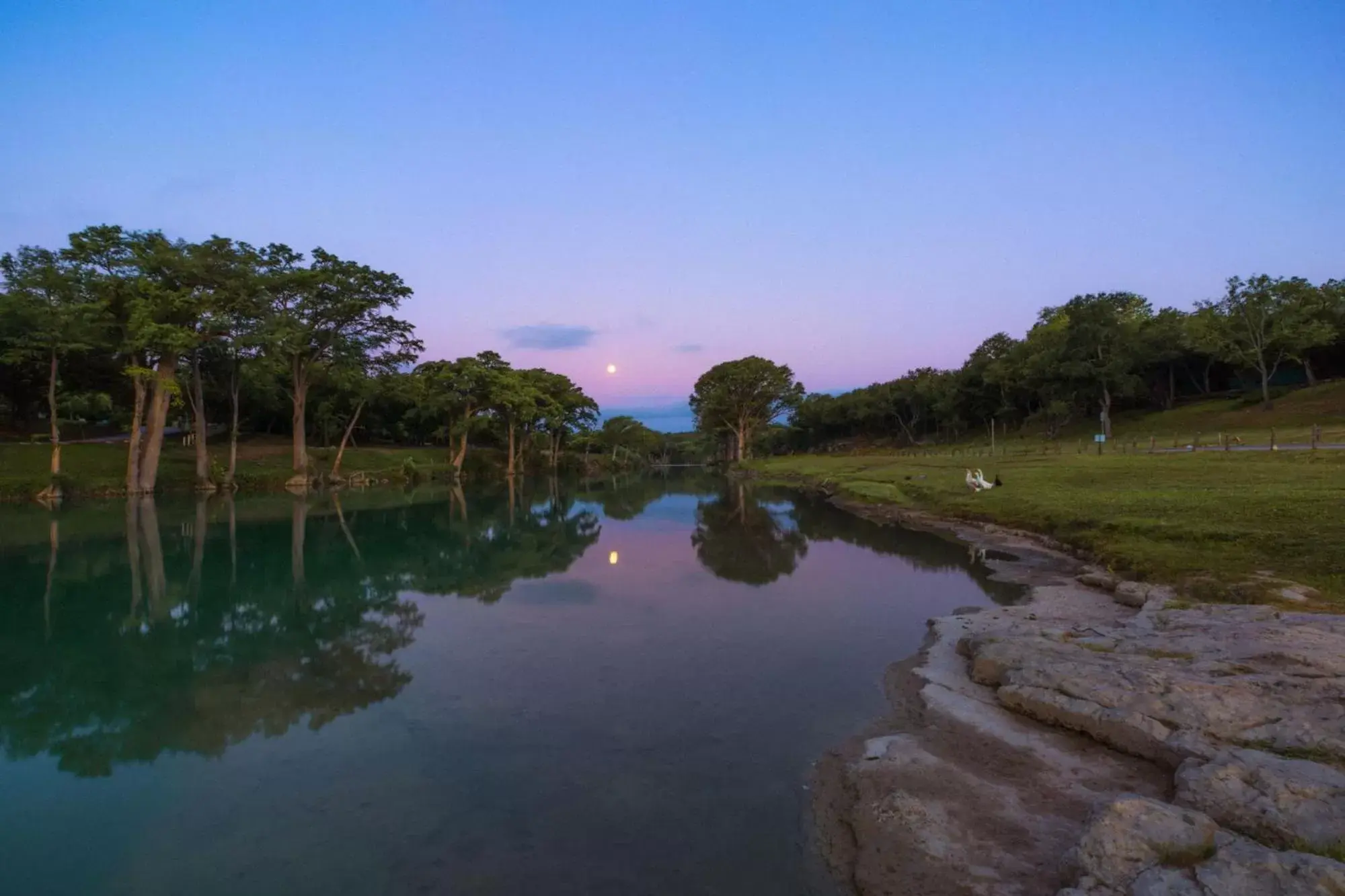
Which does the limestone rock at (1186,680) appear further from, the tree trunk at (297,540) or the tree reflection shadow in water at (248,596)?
the tree trunk at (297,540)

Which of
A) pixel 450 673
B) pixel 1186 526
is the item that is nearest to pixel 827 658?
pixel 450 673

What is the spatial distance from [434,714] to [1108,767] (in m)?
7.50

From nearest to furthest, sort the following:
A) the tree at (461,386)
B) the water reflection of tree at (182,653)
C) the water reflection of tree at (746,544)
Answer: the water reflection of tree at (182,653) < the water reflection of tree at (746,544) < the tree at (461,386)

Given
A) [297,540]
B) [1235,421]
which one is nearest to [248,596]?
[297,540]

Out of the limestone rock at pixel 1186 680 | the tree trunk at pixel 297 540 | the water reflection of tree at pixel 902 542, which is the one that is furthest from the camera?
the tree trunk at pixel 297 540

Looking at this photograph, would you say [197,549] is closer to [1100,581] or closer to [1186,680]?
[1100,581]

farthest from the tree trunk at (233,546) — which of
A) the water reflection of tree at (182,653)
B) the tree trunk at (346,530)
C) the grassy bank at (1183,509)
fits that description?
the grassy bank at (1183,509)

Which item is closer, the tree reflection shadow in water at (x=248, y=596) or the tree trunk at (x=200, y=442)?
the tree reflection shadow in water at (x=248, y=596)

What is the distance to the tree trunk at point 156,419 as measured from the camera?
124ft

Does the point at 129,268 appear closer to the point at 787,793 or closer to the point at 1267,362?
the point at 787,793

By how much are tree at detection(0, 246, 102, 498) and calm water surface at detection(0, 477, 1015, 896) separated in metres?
20.3

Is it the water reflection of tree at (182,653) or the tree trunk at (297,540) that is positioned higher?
the tree trunk at (297,540)

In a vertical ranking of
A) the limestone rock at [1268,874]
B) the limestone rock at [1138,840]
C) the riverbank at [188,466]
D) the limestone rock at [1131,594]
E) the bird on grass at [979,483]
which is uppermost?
the riverbank at [188,466]

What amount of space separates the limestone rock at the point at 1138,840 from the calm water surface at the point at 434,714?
6.35 ft
